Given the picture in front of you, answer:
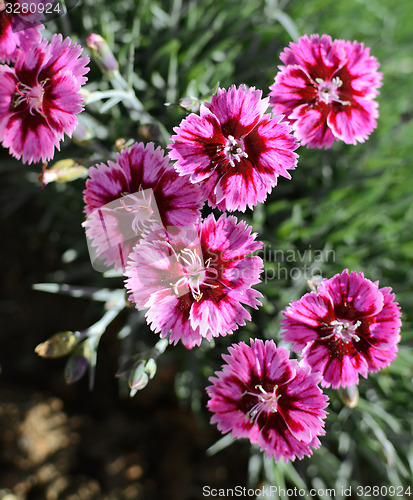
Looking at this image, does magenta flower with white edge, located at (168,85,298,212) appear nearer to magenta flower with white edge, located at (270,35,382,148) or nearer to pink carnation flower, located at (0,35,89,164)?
magenta flower with white edge, located at (270,35,382,148)

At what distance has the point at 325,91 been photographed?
1.28 metres

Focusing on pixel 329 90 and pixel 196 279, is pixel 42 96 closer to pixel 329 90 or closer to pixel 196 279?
pixel 196 279

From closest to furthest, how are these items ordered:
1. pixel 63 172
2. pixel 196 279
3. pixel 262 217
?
pixel 196 279 < pixel 63 172 < pixel 262 217

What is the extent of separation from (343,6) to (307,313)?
1.97 metres

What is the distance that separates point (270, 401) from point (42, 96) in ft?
3.24

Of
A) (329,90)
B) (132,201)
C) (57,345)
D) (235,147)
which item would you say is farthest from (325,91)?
(57,345)

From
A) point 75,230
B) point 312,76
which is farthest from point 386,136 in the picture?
point 75,230

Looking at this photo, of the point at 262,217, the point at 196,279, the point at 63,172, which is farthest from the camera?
the point at 262,217

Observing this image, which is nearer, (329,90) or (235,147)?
(235,147)

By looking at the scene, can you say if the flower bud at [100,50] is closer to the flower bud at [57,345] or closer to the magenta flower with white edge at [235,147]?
the magenta flower with white edge at [235,147]

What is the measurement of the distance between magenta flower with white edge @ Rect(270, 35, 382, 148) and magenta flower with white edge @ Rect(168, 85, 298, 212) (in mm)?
97

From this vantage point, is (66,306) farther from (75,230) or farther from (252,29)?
(252,29)

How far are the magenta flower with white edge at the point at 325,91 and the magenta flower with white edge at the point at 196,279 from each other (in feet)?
1.16

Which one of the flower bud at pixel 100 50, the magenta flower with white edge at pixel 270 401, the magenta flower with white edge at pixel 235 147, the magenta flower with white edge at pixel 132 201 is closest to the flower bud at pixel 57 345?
the magenta flower with white edge at pixel 132 201
